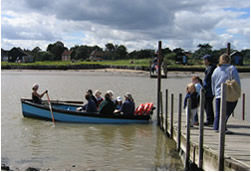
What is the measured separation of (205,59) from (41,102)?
31.7 feet

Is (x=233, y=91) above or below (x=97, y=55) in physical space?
below

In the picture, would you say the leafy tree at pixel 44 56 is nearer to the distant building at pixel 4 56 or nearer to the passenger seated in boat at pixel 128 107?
the distant building at pixel 4 56

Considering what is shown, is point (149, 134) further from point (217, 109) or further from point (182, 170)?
point (217, 109)

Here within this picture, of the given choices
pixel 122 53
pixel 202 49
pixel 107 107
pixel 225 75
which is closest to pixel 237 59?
pixel 202 49

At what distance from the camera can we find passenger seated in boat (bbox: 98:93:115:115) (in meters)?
14.4

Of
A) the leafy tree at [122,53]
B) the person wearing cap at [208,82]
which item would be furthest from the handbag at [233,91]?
the leafy tree at [122,53]

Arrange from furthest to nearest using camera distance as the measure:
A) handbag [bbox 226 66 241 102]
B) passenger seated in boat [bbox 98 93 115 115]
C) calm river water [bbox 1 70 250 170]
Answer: passenger seated in boat [bbox 98 93 115 115] → calm river water [bbox 1 70 250 170] → handbag [bbox 226 66 241 102]

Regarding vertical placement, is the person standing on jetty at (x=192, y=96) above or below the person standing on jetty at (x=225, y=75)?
below

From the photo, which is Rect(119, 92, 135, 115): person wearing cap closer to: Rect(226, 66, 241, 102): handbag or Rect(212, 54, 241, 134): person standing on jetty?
Rect(212, 54, 241, 134): person standing on jetty

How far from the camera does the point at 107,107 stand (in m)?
14.6

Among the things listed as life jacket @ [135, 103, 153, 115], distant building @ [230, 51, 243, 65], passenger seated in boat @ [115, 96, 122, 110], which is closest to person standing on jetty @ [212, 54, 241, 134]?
life jacket @ [135, 103, 153, 115]

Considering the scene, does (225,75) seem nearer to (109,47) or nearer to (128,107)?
(128,107)

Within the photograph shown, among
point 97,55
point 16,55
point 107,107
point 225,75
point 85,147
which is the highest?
point 97,55

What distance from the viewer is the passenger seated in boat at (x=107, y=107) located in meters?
14.4
